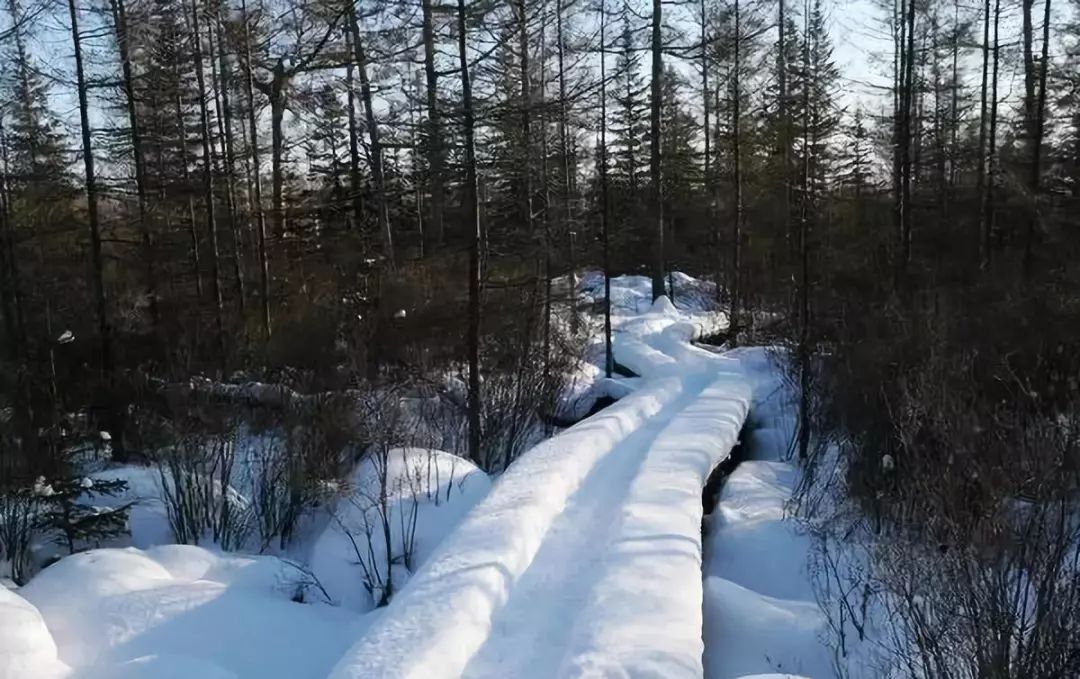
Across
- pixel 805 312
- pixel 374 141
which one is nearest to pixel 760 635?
pixel 805 312

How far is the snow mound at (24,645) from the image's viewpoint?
4.53 m

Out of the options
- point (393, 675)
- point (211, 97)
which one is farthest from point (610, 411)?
point (211, 97)

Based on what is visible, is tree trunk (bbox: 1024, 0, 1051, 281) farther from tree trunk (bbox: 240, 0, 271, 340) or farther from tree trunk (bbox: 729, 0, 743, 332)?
tree trunk (bbox: 240, 0, 271, 340)

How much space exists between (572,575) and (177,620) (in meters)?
2.69

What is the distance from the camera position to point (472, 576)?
544 cm

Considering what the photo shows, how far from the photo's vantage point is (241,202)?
73.6 feet

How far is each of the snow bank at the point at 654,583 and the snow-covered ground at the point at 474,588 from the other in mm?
16

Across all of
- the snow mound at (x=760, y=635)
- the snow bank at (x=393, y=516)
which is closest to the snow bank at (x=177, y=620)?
the snow bank at (x=393, y=516)

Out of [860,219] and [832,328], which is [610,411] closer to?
[832,328]

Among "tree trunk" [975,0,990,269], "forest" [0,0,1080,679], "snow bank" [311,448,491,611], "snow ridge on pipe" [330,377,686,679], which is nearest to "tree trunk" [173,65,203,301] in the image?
"forest" [0,0,1080,679]

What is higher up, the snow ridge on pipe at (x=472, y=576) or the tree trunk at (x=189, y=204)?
the tree trunk at (x=189, y=204)

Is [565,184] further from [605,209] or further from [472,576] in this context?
[472,576]

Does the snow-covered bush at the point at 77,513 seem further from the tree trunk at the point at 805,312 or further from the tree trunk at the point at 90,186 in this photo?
the tree trunk at the point at 805,312

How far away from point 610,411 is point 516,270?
10.2 meters
